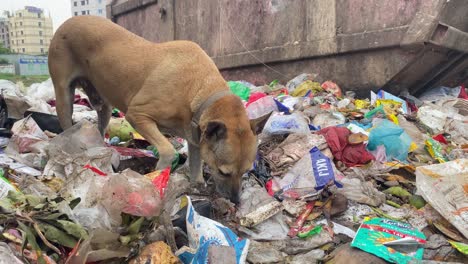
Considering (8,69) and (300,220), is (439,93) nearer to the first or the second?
(300,220)

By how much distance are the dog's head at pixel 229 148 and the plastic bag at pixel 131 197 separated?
60 cm

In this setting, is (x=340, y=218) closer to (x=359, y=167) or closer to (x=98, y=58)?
(x=359, y=167)

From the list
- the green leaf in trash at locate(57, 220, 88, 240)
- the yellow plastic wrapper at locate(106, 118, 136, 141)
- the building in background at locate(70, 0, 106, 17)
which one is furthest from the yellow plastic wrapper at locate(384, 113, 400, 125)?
the building in background at locate(70, 0, 106, 17)

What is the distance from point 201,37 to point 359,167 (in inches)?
217

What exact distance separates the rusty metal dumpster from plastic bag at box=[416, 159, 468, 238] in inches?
97.0

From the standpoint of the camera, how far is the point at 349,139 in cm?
396

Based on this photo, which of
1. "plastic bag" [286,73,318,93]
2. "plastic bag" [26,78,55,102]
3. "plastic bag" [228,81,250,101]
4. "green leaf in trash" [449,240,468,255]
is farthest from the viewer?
"plastic bag" [26,78,55,102]

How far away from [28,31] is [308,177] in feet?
308

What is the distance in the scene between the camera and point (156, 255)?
2.20 m

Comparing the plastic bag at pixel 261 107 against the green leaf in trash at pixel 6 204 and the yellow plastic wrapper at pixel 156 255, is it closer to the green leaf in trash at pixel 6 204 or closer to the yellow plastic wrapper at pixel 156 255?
the yellow plastic wrapper at pixel 156 255

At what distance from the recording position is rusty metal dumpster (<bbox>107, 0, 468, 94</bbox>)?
5.36 meters

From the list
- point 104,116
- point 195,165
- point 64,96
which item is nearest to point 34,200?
point 195,165

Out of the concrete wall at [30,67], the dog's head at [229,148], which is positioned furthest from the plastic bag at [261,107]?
Result: the concrete wall at [30,67]

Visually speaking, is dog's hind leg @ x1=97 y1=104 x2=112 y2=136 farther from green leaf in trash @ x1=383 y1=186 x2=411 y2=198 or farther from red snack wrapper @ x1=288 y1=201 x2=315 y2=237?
green leaf in trash @ x1=383 y1=186 x2=411 y2=198
